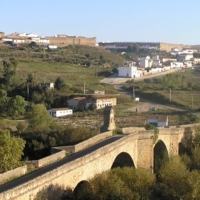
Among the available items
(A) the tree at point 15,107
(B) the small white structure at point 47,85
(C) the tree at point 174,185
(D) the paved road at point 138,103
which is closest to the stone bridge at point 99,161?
(C) the tree at point 174,185

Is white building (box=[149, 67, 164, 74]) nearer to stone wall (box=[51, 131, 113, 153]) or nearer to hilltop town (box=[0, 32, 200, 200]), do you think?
hilltop town (box=[0, 32, 200, 200])

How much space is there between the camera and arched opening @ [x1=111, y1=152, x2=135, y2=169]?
19.2 m

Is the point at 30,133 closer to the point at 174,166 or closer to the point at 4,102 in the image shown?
the point at 174,166

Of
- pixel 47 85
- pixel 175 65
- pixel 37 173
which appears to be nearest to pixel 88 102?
pixel 47 85

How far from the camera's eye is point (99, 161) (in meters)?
15.6

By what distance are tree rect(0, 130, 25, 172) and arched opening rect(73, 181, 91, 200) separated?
3079 mm

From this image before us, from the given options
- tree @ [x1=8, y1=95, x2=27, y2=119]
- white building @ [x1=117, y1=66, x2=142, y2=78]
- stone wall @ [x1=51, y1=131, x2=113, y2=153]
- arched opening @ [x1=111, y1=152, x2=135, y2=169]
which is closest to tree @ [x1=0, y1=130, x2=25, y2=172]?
stone wall @ [x1=51, y1=131, x2=113, y2=153]

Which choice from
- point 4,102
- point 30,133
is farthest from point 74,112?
point 30,133

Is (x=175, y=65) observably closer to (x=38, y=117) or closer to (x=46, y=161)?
(x=38, y=117)

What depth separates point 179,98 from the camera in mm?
46875

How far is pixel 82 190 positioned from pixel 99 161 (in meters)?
1.82

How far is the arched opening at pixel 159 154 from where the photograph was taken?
22.0 meters

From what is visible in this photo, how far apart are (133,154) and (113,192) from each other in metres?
6.13

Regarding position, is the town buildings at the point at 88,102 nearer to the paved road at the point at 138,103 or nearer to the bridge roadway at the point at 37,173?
the paved road at the point at 138,103
